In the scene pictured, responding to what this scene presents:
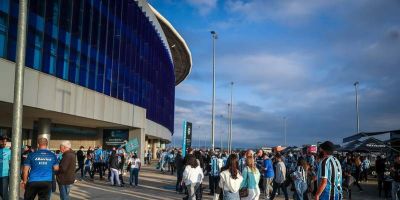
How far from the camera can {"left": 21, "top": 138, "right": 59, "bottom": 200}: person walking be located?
8.95 meters

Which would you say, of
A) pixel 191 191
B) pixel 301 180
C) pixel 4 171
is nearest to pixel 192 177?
pixel 191 191

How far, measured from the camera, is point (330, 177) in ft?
24.0

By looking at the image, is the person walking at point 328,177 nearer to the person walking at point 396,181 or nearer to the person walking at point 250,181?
the person walking at point 250,181

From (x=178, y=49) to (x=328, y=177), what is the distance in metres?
68.0

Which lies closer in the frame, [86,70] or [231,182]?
[231,182]

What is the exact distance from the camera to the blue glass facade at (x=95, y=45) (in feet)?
76.9

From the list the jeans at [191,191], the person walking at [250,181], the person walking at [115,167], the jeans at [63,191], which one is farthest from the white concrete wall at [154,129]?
the person walking at [250,181]

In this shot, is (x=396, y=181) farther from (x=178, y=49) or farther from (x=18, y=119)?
(x=178, y=49)

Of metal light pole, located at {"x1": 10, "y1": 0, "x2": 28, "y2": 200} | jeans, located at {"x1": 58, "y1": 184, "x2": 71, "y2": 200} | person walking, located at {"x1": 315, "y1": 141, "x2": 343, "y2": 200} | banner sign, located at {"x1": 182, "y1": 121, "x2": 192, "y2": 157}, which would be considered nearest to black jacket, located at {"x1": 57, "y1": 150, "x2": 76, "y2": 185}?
jeans, located at {"x1": 58, "y1": 184, "x2": 71, "y2": 200}

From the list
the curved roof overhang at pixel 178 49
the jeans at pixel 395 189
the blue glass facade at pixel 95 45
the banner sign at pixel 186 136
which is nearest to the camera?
the jeans at pixel 395 189

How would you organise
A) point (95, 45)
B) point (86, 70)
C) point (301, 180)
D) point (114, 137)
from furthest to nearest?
point (114, 137)
point (95, 45)
point (86, 70)
point (301, 180)

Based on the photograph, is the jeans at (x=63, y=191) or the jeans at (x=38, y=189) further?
the jeans at (x=63, y=191)

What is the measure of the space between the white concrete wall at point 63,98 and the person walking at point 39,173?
11.9 m

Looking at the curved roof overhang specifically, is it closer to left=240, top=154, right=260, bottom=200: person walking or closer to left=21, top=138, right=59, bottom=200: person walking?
left=21, top=138, right=59, bottom=200: person walking
